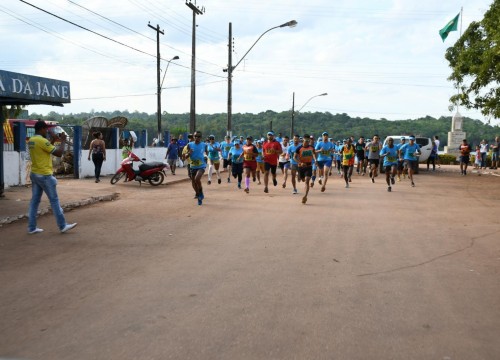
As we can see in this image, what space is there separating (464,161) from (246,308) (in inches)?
1004

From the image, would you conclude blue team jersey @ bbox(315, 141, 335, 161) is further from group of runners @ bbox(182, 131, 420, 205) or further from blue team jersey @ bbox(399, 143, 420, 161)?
blue team jersey @ bbox(399, 143, 420, 161)

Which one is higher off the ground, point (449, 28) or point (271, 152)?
point (449, 28)

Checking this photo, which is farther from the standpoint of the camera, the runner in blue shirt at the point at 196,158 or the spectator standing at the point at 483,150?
the spectator standing at the point at 483,150

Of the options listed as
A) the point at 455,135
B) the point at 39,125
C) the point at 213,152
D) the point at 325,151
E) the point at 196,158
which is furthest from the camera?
the point at 455,135

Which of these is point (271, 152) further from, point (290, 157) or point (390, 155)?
point (390, 155)

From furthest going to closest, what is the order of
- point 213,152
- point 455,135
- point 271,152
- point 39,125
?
point 455,135 → point 213,152 → point 271,152 → point 39,125

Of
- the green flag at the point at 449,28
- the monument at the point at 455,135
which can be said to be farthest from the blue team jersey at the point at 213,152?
the monument at the point at 455,135

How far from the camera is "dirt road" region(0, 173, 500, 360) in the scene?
386 centimetres

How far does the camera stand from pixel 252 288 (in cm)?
528

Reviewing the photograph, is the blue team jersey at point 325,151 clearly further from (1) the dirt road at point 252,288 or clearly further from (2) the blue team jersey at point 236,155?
(1) the dirt road at point 252,288

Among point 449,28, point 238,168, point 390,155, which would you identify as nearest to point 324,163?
point 390,155

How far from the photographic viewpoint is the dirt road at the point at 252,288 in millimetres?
3855

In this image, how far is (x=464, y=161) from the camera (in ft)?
90.1

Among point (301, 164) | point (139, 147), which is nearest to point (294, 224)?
point (301, 164)
